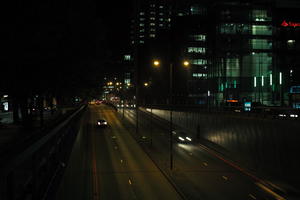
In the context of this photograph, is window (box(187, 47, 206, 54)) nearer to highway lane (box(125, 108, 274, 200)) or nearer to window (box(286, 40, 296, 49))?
window (box(286, 40, 296, 49))

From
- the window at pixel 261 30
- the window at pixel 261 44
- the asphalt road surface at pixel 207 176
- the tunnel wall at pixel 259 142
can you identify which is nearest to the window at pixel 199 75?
the window at pixel 261 44

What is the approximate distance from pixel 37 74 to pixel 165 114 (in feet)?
174

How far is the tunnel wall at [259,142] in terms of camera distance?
25578 millimetres

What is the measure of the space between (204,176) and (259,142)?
7064 mm

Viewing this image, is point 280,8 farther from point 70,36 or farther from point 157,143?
point 70,36

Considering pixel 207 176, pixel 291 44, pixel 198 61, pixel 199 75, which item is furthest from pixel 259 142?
pixel 198 61

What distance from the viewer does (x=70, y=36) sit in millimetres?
24219

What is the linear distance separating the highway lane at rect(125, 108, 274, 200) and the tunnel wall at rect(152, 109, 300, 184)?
2.23m

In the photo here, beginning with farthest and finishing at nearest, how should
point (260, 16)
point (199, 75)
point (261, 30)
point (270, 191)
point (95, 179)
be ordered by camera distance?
point (199, 75) → point (260, 16) → point (261, 30) → point (95, 179) → point (270, 191)

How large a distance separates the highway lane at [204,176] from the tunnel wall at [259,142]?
223 centimetres

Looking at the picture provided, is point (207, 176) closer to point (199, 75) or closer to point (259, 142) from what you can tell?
point (259, 142)

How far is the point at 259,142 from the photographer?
1206 inches

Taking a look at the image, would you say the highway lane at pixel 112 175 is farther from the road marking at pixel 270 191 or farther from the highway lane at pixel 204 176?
the road marking at pixel 270 191

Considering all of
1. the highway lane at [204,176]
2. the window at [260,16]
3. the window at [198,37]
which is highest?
the window at [260,16]
